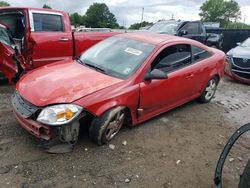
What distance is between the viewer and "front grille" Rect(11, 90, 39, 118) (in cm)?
346

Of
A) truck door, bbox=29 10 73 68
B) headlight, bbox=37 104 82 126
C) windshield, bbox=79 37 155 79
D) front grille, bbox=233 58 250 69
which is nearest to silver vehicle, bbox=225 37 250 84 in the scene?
front grille, bbox=233 58 250 69

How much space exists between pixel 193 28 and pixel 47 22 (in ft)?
23.0

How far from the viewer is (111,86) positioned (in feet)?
12.5

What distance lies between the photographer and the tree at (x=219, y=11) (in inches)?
3327

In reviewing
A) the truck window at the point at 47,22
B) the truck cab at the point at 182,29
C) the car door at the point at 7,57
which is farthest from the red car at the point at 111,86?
the truck cab at the point at 182,29

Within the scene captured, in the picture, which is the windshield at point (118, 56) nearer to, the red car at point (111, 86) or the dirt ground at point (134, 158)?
the red car at point (111, 86)

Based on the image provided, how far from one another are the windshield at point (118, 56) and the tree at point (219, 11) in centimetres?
8570

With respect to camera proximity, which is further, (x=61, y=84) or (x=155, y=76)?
(x=155, y=76)

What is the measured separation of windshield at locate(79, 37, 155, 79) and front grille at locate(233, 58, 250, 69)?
15.1 feet

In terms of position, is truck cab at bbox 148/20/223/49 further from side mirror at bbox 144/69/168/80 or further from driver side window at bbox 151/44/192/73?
side mirror at bbox 144/69/168/80

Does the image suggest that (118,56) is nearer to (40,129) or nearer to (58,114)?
(58,114)

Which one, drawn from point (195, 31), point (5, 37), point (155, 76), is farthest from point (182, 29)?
point (155, 76)

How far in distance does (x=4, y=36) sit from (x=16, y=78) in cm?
90

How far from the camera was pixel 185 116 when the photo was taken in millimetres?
5219
